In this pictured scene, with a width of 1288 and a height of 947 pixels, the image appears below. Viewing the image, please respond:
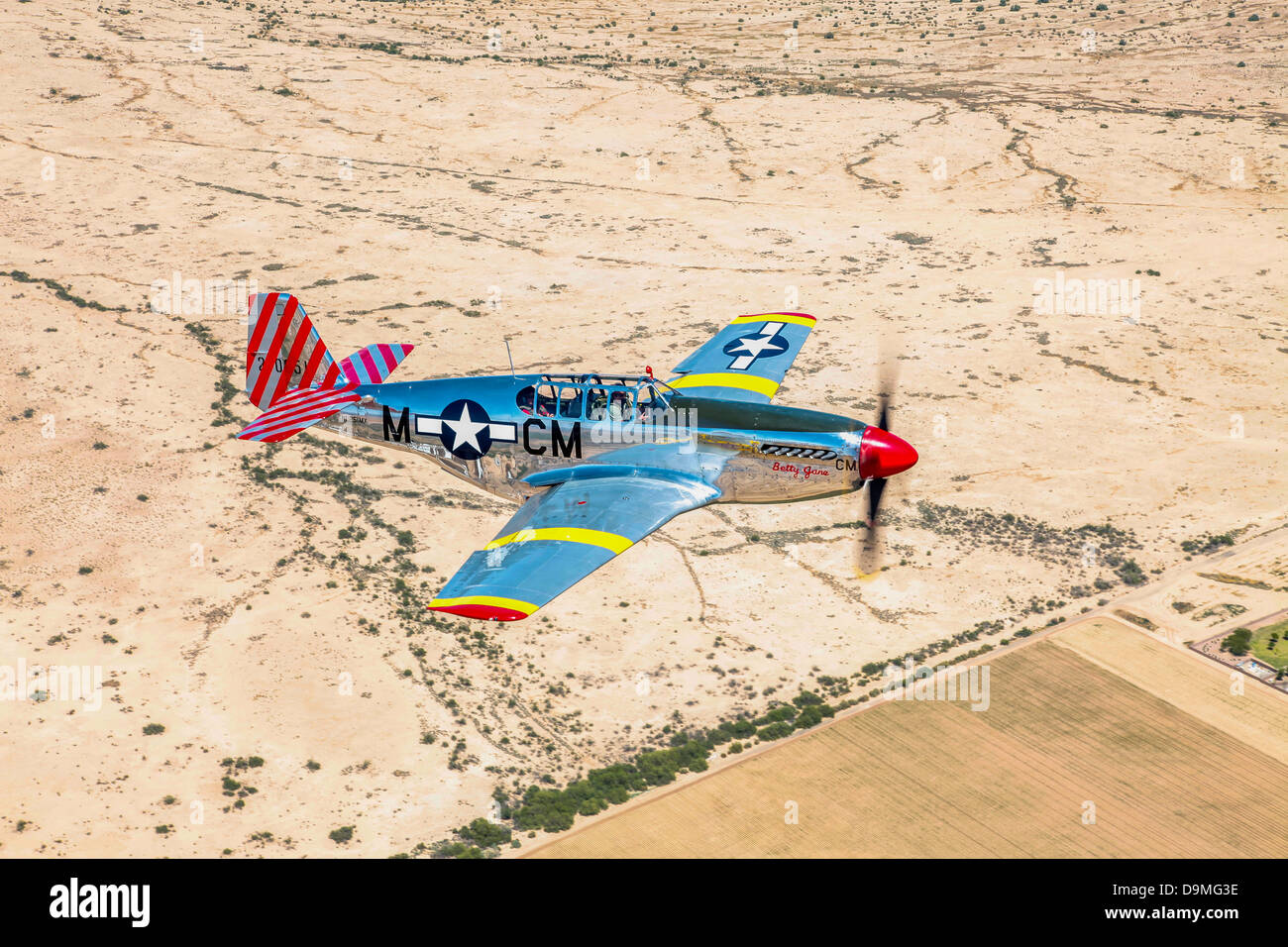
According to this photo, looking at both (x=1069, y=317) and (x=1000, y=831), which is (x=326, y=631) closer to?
(x=1000, y=831)

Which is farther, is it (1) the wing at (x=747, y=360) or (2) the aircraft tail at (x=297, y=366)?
(1) the wing at (x=747, y=360)

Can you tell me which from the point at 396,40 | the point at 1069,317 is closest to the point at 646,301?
the point at 1069,317

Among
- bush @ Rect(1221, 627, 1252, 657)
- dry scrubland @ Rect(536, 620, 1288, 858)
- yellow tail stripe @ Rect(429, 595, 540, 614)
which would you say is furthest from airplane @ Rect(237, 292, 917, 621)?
bush @ Rect(1221, 627, 1252, 657)

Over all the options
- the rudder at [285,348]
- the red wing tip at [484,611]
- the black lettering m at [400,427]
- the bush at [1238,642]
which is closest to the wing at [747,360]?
the black lettering m at [400,427]

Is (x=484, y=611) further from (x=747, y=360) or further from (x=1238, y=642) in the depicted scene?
(x=1238, y=642)

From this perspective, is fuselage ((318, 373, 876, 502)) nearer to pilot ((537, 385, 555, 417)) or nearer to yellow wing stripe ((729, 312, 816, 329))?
pilot ((537, 385, 555, 417))

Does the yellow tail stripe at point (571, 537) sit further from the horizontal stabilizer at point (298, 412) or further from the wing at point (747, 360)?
the horizontal stabilizer at point (298, 412)
